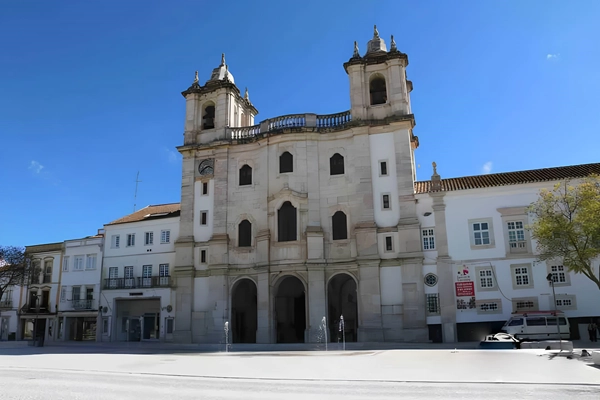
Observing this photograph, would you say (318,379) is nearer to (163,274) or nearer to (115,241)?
(163,274)

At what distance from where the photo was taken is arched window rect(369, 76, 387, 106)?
36719mm

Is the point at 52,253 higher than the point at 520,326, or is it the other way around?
the point at 52,253

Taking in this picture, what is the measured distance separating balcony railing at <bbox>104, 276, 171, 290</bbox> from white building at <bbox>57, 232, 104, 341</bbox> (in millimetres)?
1219

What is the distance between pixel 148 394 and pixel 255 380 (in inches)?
131

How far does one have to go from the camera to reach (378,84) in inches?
1469

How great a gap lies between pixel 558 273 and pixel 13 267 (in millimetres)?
39070

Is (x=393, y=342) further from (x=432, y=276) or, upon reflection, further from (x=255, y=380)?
(x=255, y=380)

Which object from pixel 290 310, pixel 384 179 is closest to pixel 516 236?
pixel 384 179

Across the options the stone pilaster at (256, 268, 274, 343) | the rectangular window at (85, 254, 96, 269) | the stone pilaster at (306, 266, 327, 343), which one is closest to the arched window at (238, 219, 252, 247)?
the stone pilaster at (256, 268, 274, 343)

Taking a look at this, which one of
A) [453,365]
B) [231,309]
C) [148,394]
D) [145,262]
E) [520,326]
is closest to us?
[148,394]

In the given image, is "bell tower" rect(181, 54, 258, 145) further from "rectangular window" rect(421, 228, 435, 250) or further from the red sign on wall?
the red sign on wall

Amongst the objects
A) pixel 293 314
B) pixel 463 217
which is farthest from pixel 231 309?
pixel 463 217

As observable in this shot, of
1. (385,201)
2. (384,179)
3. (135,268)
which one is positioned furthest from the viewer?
(135,268)

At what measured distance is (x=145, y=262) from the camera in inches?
1549
